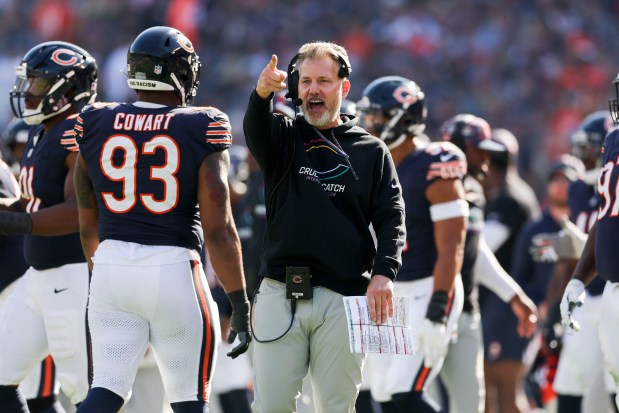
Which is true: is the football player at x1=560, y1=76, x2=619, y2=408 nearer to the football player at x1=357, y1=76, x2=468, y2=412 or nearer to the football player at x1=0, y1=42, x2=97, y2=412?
the football player at x1=357, y1=76, x2=468, y2=412

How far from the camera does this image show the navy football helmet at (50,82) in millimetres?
6109

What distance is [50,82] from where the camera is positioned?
6133mm

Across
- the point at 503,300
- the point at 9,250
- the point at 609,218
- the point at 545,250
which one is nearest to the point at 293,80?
the point at 609,218

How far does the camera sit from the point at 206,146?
194 inches

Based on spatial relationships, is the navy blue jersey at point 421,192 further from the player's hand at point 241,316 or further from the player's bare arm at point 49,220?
the player's bare arm at point 49,220

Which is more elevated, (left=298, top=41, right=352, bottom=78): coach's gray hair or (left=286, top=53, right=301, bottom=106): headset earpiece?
(left=298, top=41, right=352, bottom=78): coach's gray hair

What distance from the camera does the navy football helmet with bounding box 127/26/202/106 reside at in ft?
16.9

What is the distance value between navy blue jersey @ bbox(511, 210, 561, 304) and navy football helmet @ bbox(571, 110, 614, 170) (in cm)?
123

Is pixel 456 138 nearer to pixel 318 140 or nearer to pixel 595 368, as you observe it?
pixel 595 368

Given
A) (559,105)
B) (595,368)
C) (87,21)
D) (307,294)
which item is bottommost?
(595,368)

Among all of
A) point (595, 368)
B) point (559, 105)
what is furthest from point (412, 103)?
point (559, 105)

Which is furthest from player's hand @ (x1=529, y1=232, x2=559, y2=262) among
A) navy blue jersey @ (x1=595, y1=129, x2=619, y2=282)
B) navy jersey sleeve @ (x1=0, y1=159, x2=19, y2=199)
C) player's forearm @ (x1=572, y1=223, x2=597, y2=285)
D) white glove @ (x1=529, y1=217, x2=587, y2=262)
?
navy jersey sleeve @ (x1=0, y1=159, x2=19, y2=199)

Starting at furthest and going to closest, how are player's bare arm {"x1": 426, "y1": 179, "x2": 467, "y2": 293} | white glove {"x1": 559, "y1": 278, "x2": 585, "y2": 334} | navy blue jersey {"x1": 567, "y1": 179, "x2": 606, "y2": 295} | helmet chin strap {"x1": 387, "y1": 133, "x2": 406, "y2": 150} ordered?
1. navy blue jersey {"x1": 567, "y1": 179, "x2": 606, "y2": 295}
2. helmet chin strap {"x1": 387, "y1": 133, "x2": 406, "y2": 150}
3. player's bare arm {"x1": 426, "y1": 179, "x2": 467, "y2": 293}
4. white glove {"x1": 559, "y1": 278, "x2": 585, "y2": 334}

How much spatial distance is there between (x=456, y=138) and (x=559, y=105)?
10.0 metres
